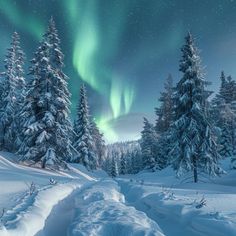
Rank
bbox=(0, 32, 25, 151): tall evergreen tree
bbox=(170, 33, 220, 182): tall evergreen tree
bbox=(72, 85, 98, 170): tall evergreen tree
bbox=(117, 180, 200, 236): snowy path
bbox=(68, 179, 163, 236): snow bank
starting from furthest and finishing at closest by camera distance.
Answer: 1. bbox=(72, 85, 98, 170): tall evergreen tree
2. bbox=(0, 32, 25, 151): tall evergreen tree
3. bbox=(170, 33, 220, 182): tall evergreen tree
4. bbox=(117, 180, 200, 236): snowy path
5. bbox=(68, 179, 163, 236): snow bank

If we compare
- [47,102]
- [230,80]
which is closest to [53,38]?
[47,102]

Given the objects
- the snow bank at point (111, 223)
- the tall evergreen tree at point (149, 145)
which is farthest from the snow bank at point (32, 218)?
the tall evergreen tree at point (149, 145)

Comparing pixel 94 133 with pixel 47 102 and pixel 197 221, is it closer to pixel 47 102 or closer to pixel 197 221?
pixel 47 102

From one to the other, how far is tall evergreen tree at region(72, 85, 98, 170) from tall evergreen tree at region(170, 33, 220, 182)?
2750 centimetres

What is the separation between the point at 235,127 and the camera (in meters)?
47.5

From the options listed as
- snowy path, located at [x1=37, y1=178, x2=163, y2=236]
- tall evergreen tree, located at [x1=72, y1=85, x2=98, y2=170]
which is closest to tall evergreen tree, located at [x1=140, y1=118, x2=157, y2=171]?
tall evergreen tree, located at [x1=72, y1=85, x2=98, y2=170]

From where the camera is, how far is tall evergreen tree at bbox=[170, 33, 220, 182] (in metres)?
22.6

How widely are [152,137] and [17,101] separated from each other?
27.6m

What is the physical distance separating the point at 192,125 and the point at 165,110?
1181 inches

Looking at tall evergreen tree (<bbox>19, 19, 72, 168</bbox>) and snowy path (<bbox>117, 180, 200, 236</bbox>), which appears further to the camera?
tall evergreen tree (<bbox>19, 19, 72, 168</bbox>)

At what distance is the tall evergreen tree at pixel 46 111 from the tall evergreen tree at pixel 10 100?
29.5 feet

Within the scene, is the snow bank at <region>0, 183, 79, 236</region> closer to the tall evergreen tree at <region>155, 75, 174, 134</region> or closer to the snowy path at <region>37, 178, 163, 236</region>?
the snowy path at <region>37, 178, 163, 236</region>

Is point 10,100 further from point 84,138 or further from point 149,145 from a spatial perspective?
point 149,145

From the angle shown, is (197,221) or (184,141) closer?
(197,221)
